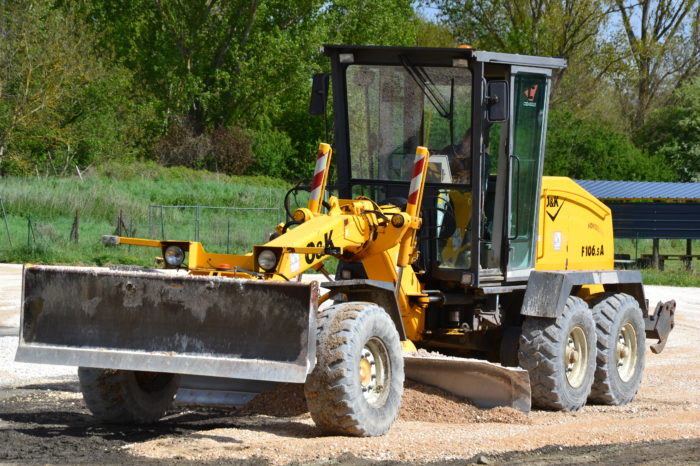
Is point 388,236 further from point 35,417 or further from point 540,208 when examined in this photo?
point 35,417

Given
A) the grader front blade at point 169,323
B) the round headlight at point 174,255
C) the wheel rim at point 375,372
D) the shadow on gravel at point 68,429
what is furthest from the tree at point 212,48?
the grader front blade at point 169,323

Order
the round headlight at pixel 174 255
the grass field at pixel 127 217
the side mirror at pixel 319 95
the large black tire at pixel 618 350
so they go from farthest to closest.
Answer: the grass field at pixel 127 217, the large black tire at pixel 618 350, the side mirror at pixel 319 95, the round headlight at pixel 174 255

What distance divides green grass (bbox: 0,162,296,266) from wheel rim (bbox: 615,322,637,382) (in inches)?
670

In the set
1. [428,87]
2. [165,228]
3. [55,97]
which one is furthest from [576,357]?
[55,97]

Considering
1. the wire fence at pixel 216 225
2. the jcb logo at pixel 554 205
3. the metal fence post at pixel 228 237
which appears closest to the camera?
the jcb logo at pixel 554 205

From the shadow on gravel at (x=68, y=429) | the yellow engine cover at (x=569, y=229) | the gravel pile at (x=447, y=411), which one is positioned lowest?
the shadow on gravel at (x=68, y=429)

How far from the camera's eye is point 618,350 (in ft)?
36.8

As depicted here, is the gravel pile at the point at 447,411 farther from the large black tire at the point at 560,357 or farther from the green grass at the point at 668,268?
the green grass at the point at 668,268

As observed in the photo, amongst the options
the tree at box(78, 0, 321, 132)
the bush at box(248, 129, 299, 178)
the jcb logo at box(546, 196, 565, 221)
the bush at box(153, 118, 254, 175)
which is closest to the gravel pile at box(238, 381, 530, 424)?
the jcb logo at box(546, 196, 565, 221)

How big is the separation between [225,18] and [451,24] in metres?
11.8

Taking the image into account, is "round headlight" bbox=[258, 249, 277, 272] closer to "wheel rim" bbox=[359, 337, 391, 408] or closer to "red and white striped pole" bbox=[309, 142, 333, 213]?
"wheel rim" bbox=[359, 337, 391, 408]

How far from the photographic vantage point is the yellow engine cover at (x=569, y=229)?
1080 cm

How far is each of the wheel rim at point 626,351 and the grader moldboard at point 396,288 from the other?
0.02 metres

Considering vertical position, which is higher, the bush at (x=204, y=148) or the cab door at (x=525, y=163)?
the bush at (x=204, y=148)
